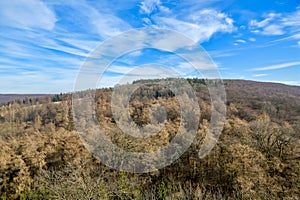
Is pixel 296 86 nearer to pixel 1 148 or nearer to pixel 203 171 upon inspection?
pixel 203 171

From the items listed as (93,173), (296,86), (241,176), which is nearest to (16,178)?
(93,173)

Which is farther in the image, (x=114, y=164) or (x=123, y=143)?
(x=123, y=143)

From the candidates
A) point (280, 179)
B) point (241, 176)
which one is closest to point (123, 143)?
point (241, 176)

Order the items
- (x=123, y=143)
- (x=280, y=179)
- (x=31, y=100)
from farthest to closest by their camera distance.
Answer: (x=31, y=100)
(x=123, y=143)
(x=280, y=179)

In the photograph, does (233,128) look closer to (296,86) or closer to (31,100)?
(31,100)

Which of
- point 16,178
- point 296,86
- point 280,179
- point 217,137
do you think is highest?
point 296,86

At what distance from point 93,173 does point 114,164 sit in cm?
204

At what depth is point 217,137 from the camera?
26203mm

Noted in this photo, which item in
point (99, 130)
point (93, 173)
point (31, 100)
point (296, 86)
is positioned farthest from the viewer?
point (296, 86)

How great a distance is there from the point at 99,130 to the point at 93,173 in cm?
724

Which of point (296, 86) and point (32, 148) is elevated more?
point (296, 86)

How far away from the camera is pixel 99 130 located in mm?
28453

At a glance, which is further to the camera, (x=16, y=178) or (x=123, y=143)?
(x=123, y=143)

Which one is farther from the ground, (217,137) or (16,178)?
(217,137)
